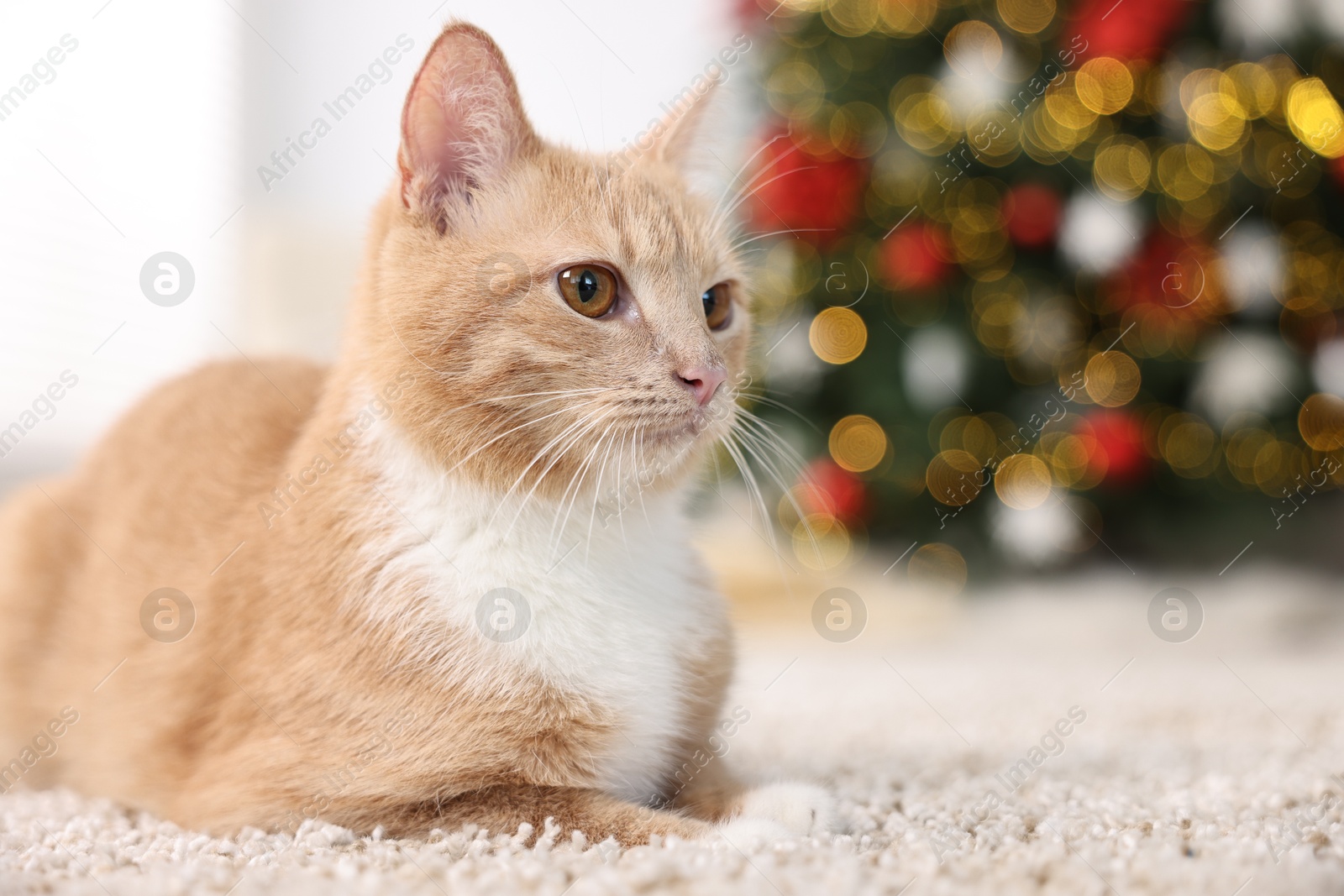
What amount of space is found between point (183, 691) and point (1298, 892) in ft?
4.83

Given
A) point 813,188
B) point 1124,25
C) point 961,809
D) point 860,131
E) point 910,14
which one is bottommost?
point 961,809

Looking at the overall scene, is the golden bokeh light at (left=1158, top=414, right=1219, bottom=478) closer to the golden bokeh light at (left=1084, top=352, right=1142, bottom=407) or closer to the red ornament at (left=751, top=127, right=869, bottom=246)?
the golden bokeh light at (left=1084, top=352, right=1142, bottom=407)

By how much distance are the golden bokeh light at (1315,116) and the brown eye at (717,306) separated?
101 inches

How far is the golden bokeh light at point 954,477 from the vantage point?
3402mm

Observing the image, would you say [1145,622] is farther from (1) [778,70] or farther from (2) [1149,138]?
(1) [778,70]

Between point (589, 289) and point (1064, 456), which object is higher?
point (1064, 456)

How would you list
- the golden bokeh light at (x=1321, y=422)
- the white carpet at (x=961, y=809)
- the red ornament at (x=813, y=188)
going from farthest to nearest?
the golden bokeh light at (x=1321, y=422)
the red ornament at (x=813, y=188)
the white carpet at (x=961, y=809)

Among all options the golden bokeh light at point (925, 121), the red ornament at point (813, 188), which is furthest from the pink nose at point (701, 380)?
the golden bokeh light at point (925, 121)

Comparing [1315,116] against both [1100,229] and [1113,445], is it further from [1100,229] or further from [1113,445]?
[1113,445]

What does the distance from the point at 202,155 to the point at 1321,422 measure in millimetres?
4615

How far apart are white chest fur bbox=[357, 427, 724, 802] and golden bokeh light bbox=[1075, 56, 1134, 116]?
2.54 m

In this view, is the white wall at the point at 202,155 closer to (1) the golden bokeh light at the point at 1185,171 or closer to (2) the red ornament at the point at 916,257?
(2) the red ornament at the point at 916,257

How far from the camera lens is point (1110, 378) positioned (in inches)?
132

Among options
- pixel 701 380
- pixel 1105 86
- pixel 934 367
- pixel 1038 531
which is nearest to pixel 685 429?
pixel 701 380
